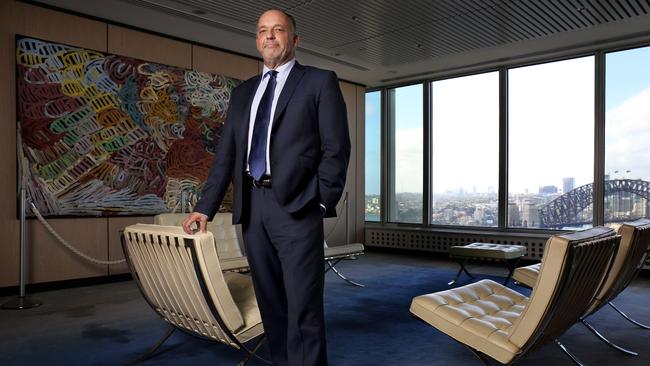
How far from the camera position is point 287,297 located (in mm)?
1744

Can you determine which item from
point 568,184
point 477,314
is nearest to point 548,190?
point 568,184

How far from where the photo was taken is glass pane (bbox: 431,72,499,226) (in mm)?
6750

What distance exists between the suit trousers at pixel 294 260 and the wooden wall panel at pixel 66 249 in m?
3.56

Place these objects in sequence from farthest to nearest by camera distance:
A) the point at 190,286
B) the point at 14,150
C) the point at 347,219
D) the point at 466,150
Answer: the point at 347,219, the point at 466,150, the point at 14,150, the point at 190,286

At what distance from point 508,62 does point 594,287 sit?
4.82 metres

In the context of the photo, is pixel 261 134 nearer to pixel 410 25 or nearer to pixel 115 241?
pixel 410 25

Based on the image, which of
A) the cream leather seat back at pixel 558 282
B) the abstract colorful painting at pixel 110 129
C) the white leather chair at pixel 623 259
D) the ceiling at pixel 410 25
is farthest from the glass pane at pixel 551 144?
the cream leather seat back at pixel 558 282

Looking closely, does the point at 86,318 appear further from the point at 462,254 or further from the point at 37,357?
the point at 462,254

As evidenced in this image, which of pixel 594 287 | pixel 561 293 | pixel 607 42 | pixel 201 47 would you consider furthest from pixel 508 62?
pixel 561 293

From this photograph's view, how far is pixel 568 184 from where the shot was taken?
20.0ft

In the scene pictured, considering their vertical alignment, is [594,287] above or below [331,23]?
below

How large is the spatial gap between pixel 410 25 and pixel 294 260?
3.91 m

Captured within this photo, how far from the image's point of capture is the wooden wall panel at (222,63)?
5.70 metres

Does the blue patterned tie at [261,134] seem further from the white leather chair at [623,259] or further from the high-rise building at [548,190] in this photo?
the high-rise building at [548,190]
